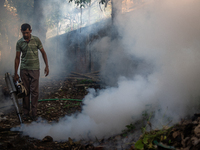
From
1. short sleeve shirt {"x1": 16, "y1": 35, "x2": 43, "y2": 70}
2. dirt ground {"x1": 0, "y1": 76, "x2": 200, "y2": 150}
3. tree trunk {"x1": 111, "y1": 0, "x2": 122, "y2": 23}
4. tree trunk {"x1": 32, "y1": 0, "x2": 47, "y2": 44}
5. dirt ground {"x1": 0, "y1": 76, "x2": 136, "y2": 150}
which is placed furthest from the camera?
tree trunk {"x1": 32, "y1": 0, "x2": 47, "y2": 44}

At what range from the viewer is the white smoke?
2455mm

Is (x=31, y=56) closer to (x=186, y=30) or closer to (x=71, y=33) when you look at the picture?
(x=186, y=30)

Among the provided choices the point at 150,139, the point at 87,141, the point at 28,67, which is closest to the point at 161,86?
the point at 150,139

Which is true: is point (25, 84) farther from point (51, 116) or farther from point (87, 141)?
point (87, 141)

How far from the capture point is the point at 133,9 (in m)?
3.74

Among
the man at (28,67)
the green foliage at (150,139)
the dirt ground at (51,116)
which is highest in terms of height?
the man at (28,67)

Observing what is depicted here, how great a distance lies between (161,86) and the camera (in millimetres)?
2666

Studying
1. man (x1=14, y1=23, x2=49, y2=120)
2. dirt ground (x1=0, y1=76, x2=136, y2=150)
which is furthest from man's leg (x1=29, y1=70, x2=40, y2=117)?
dirt ground (x1=0, y1=76, x2=136, y2=150)

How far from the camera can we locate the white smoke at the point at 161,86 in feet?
8.05

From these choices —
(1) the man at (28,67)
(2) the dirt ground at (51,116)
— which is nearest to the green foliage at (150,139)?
(2) the dirt ground at (51,116)

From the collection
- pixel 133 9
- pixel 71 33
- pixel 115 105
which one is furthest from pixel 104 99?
pixel 71 33

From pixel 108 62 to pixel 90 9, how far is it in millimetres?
4091

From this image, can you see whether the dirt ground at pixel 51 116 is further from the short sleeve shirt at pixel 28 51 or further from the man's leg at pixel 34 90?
the short sleeve shirt at pixel 28 51

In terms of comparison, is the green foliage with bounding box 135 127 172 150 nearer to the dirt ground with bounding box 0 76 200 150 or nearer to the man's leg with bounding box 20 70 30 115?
the dirt ground with bounding box 0 76 200 150
